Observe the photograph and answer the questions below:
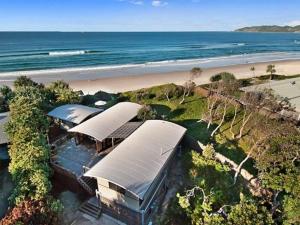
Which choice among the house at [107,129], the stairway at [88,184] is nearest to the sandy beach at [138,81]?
the house at [107,129]

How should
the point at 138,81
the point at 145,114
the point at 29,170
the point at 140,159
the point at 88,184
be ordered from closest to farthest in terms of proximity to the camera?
the point at 29,170 → the point at 140,159 → the point at 88,184 → the point at 145,114 → the point at 138,81

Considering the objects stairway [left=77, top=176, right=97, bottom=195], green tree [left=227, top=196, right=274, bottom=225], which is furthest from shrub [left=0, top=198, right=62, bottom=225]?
green tree [left=227, top=196, right=274, bottom=225]

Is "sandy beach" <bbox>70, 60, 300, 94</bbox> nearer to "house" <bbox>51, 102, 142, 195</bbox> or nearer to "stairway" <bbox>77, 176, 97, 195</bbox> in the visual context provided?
"house" <bbox>51, 102, 142, 195</bbox>

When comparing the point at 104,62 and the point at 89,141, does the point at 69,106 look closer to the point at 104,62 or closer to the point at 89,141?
the point at 89,141

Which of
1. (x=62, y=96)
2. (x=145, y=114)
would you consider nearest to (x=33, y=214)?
(x=145, y=114)

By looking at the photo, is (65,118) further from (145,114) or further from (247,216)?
(247,216)
